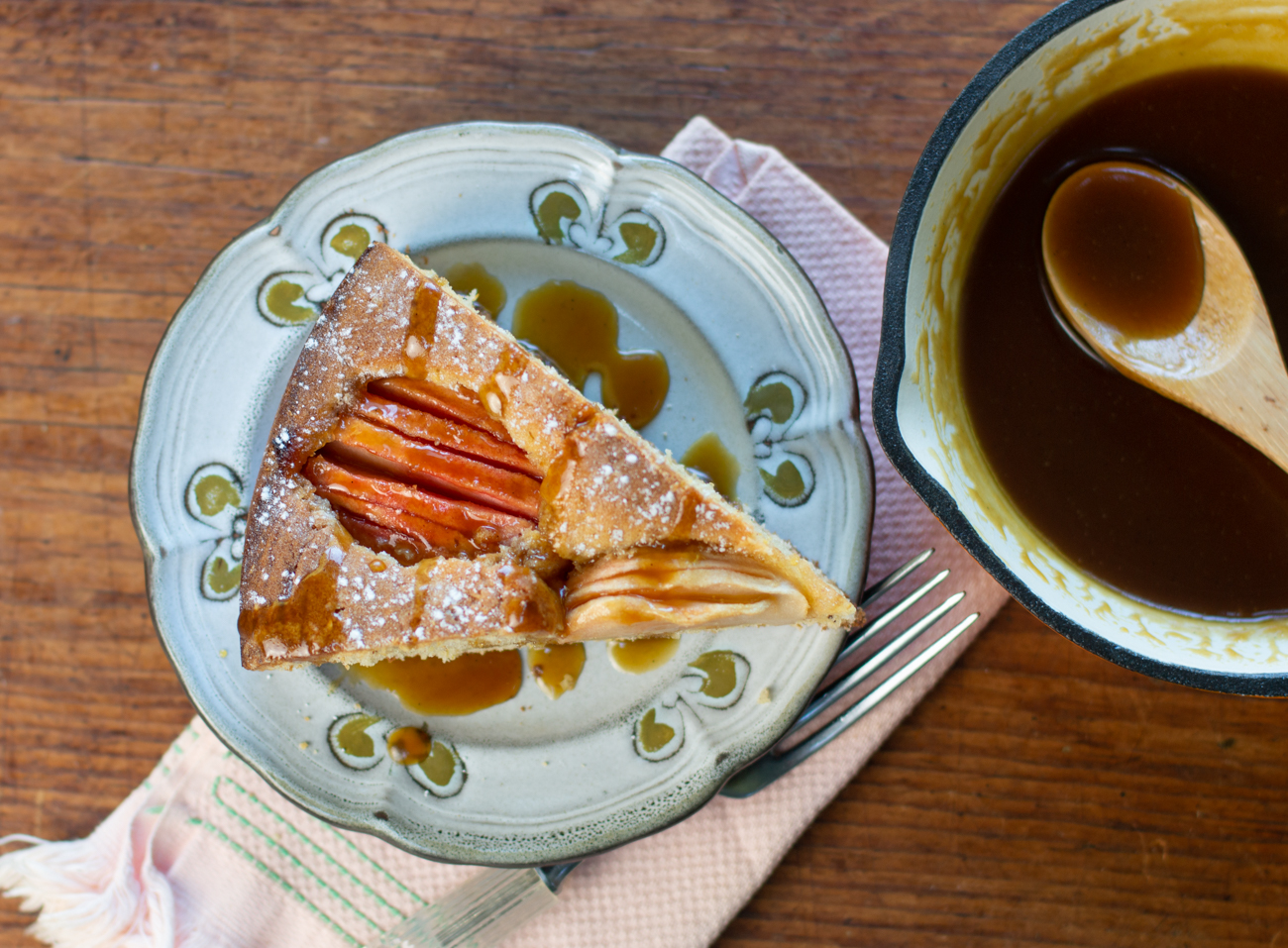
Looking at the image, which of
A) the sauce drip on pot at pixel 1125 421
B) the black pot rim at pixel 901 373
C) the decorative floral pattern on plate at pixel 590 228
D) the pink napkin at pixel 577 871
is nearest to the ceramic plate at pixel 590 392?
the decorative floral pattern on plate at pixel 590 228

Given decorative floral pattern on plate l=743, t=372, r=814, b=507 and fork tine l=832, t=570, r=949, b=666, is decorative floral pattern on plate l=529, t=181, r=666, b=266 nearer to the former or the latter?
decorative floral pattern on plate l=743, t=372, r=814, b=507

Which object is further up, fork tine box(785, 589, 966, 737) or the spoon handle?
the spoon handle

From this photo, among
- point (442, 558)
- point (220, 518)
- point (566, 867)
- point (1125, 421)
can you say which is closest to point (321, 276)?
point (220, 518)

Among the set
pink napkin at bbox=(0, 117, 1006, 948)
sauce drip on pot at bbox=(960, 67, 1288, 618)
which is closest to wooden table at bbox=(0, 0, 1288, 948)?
pink napkin at bbox=(0, 117, 1006, 948)

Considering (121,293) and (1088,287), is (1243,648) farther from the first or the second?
(121,293)

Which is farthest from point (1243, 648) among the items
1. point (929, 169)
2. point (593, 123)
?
point (593, 123)

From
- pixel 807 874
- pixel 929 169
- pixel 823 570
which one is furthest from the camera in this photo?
pixel 807 874
